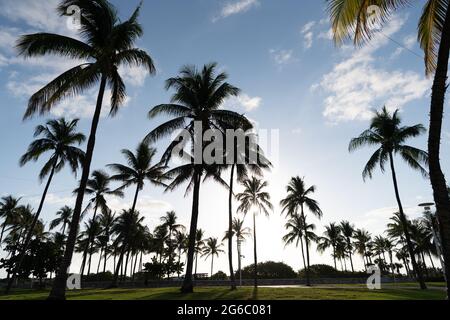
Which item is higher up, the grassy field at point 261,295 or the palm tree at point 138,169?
the palm tree at point 138,169

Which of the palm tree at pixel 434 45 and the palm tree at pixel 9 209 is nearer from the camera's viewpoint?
the palm tree at pixel 434 45

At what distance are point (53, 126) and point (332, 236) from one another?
54413 millimetres

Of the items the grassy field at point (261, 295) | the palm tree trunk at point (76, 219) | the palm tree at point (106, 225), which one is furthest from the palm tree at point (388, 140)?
the palm tree at point (106, 225)

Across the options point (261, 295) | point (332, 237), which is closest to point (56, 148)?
point (261, 295)

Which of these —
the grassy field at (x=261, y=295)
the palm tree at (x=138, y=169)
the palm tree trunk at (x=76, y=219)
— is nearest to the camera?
the palm tree trunk at (x=76, y=219)

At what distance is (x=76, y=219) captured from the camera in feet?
46.5

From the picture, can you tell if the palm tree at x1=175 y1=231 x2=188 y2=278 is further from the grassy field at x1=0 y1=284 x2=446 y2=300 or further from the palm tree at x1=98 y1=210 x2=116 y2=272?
the grassy field at x1=0 y1=284 x2=446 y2=300

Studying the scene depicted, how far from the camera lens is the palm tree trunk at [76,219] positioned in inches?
507

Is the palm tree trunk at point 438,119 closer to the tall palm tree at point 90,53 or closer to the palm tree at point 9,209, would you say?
the tall palm tree at point 90,53

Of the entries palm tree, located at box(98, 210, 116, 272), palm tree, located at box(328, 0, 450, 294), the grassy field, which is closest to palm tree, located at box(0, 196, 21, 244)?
palm tree, located at box(98, 210, 116, 272)

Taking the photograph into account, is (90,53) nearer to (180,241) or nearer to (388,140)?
(388,140)

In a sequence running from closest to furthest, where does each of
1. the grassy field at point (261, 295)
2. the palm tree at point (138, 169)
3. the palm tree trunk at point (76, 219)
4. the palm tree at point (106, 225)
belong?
the palm tree trunk at point (76, 219), the grassy field at point (261, 295), the palm tree at point (138, 169), the palm tree at point (106, 225)
